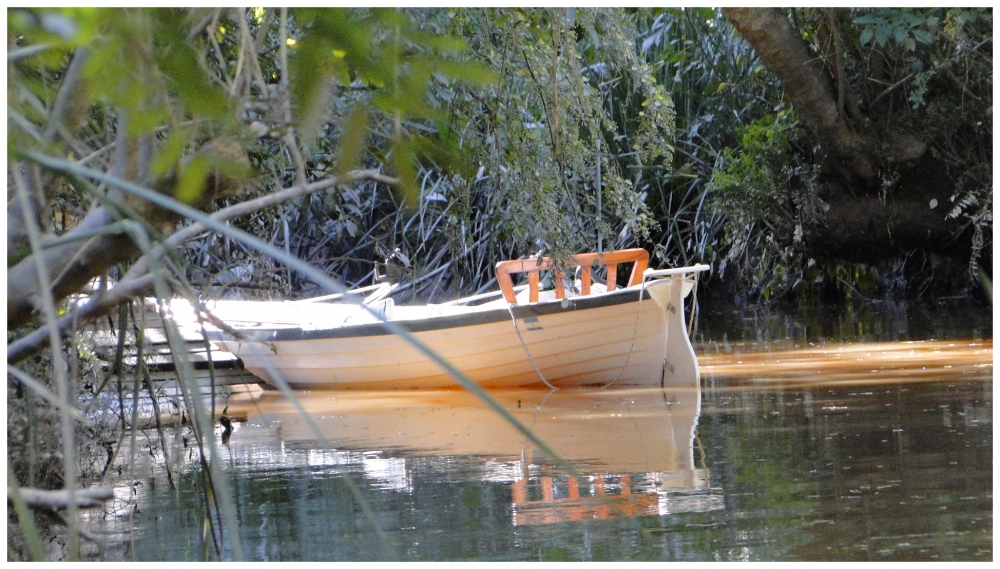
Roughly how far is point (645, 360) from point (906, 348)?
→ 7.17ft

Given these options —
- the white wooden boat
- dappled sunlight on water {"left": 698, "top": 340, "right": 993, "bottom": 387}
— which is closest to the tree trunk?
dappled sunlight on water {"left": 698, "top": 340, "right": 993, "bottom": 387}

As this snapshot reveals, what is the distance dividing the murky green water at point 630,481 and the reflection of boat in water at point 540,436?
2 cm

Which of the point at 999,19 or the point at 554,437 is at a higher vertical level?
the point at 999,19

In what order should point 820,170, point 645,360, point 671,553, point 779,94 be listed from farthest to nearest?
point 779,94, point 820,170, point 645,360, point 671,553

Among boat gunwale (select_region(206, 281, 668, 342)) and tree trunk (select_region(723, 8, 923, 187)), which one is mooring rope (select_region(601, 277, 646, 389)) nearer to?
boat gunwale (select_region(206, 281, 668, 342))

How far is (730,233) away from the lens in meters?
11.9

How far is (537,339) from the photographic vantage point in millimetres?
7617

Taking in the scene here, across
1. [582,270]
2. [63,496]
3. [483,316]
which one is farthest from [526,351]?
[63,496]

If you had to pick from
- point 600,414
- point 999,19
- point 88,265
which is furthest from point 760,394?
point 88,265

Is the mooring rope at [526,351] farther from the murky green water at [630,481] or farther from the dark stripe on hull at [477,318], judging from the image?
the murky green water at [630,481]

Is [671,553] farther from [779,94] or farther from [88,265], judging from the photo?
[779,94]

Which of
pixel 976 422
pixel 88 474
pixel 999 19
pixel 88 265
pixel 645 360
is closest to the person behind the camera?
pixel 88 265

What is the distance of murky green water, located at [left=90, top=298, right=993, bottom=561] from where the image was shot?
3.21 m

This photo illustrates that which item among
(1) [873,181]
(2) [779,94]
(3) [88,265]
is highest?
(2) [779,94]
